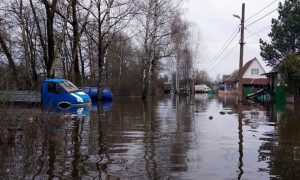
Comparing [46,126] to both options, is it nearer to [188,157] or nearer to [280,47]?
[188,157]

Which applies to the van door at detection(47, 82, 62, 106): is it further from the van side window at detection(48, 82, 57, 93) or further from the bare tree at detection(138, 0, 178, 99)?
the bare tree at detection(138, 0, 178, 99)

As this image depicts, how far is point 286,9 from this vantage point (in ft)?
199

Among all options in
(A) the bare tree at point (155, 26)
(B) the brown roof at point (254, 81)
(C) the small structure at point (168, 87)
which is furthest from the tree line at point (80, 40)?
(C) the small structure at point (168, 87)

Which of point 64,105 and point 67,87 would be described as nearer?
point 64,105

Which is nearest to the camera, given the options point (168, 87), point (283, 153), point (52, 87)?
point (283, 153)

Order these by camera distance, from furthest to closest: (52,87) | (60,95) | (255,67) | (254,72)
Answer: (255,67) → (254,72) → (52,87) → (60,95)

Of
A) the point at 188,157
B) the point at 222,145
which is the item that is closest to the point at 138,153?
the point at 188,157

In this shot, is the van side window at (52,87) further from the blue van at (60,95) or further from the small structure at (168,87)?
the small structure at (168,87)

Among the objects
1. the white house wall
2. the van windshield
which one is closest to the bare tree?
the van windshield

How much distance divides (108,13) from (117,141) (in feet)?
90.3

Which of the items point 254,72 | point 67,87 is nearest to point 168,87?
point 254,72

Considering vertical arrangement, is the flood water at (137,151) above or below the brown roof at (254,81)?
below

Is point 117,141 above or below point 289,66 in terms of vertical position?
below

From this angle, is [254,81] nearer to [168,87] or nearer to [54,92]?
[168,87]
